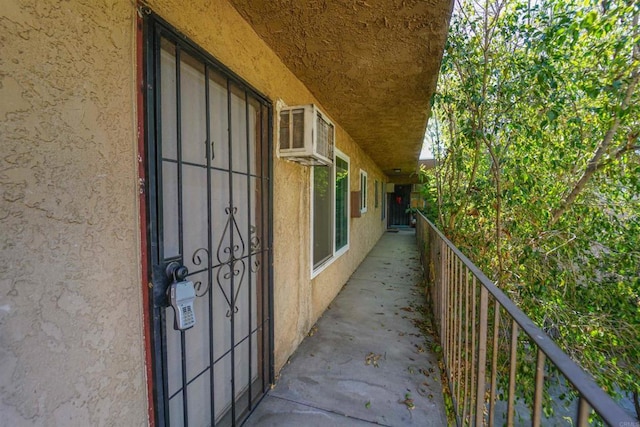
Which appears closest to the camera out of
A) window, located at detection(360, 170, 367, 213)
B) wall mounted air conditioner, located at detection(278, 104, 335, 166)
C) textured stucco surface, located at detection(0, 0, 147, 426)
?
textured stucco surface, located at detection(0, 0, 147, 426)

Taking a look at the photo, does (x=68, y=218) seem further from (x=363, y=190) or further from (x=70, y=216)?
(x=363, y=190)

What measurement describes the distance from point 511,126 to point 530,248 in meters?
1.18

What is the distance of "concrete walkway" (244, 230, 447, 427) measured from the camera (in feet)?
6.43

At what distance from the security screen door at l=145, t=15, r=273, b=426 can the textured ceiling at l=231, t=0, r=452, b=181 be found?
0.46 meters

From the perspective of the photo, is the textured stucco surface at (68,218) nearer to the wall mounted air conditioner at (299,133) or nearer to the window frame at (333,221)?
the wall mounted air conditioner at (299,133)

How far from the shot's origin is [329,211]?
4.02 m

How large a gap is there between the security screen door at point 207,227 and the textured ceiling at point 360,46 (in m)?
0.46

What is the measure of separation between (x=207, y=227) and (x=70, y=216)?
72cm

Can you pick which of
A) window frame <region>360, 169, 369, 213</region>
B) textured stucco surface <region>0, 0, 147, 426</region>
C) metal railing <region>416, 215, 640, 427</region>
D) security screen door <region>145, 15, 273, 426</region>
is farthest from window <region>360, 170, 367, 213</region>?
textured stucco surface <region>0, 0, 147, 426</region>

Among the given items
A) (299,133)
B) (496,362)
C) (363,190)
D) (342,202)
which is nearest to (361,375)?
(496,362)

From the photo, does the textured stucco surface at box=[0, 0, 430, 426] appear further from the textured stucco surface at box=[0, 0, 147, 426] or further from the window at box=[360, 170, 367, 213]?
the window at box=[360, 170, 367, 213]

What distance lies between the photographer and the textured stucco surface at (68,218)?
2.46 ft

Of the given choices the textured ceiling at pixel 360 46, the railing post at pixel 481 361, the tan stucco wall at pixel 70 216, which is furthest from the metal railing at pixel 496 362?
the textured ceiling at pixel 360 46

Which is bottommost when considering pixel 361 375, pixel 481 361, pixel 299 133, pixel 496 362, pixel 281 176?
pixel 361 375
